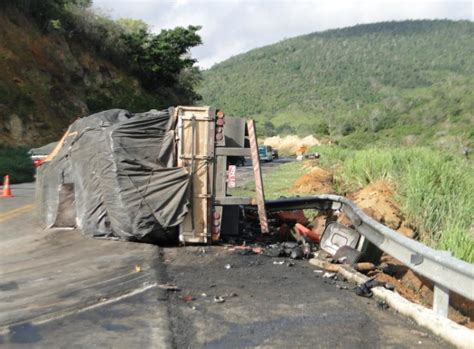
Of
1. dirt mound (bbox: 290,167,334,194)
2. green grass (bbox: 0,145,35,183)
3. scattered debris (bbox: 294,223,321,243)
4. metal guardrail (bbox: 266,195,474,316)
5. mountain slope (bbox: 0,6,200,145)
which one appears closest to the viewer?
metal guardrail (bbox: 266,195,474,316)

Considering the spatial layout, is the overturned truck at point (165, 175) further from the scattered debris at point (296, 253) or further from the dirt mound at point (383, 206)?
the dirt mound at point (383, 206)

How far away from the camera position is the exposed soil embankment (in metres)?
6.89

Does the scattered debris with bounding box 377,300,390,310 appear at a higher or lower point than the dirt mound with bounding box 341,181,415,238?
lower

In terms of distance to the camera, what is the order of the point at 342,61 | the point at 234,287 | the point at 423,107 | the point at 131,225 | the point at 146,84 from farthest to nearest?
the point at 342,61 < the point at 423,107 < the point at 146,84 < the point at 131,225 < the point at 234,287

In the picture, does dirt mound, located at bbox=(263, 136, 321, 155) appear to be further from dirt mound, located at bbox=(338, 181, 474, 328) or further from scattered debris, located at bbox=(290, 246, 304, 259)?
scattered debris, located at bbox=(290, 246, 304, 259)

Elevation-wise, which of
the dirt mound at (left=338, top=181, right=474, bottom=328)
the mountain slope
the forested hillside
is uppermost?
the forested hillside

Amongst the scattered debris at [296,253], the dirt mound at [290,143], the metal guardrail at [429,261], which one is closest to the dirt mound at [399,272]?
the metal guardrail at [429,261]

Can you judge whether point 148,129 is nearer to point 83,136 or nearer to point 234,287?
point 83,136

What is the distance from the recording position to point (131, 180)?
8883 millimetres

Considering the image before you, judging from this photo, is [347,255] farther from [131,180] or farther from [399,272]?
[131,180]

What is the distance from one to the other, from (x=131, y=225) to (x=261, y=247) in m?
1.94

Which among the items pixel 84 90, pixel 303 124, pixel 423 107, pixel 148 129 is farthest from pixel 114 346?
pixel 303 124

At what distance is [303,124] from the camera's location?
431ft

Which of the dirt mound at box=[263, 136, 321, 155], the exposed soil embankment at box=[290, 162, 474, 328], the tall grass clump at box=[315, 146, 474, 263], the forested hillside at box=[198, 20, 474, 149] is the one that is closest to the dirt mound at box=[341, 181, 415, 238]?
the exposed soil embankment at box=[290, 162, 474, 328]
